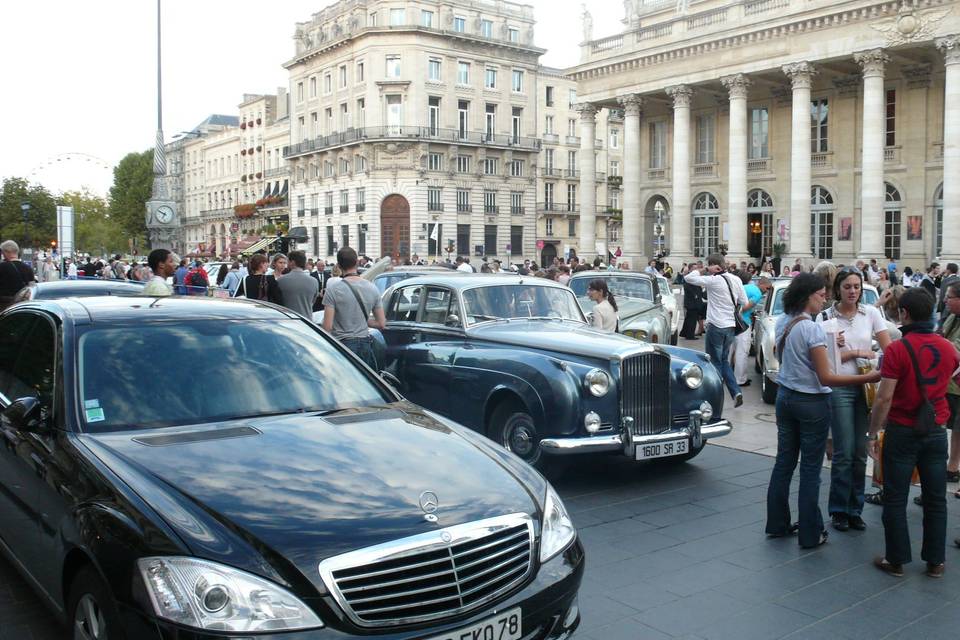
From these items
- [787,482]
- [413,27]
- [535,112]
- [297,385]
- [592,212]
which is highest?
[413,27]

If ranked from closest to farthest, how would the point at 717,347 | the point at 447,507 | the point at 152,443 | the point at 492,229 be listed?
the point at 447,507 → the point at 152,443 → the point at 717,347 → the point at 492,229

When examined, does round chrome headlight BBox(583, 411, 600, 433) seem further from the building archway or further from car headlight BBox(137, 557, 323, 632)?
the building archway

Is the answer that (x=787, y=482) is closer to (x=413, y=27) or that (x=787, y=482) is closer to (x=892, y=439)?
(x=892, y=439)

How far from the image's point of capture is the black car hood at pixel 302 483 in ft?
10.5

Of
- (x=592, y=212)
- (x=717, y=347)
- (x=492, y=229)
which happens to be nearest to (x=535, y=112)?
(x=492, y=229)

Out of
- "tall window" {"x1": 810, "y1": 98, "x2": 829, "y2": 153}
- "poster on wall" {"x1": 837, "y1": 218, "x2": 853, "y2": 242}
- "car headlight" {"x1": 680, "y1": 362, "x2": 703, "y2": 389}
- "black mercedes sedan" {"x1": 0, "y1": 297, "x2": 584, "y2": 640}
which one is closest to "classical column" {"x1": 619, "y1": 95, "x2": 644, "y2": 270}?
"tall window" {"x1": 810, "y1": 98, "x2": 829, "y2": 153}

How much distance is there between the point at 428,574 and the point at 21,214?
2786 inches

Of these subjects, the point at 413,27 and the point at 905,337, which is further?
the point at 413,27

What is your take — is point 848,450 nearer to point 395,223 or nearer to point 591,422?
point 591,422

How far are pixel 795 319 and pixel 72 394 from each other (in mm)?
4797

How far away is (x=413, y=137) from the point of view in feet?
211

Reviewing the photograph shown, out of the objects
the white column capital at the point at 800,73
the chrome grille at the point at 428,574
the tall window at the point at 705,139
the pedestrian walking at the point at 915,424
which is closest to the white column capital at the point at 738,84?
the white column capital at the point at 800,73

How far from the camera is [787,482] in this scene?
6227mm

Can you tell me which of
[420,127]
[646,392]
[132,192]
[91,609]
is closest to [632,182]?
[420,127]
